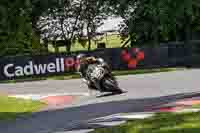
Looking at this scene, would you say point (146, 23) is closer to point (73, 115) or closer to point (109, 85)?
point (109, 85)

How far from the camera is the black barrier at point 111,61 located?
3306 cm

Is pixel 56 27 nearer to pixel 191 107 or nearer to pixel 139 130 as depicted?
pixel 191 107

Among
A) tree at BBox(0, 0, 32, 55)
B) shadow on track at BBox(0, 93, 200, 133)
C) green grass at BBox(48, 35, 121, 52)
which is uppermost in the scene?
tree at BBox(0, 0, 32, 55)

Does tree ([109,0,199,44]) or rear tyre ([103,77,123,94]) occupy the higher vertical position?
tree ([109,0,199,44])

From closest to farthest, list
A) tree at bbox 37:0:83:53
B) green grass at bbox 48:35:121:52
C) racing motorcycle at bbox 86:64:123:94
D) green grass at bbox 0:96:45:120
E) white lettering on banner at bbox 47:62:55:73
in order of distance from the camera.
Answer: green grass at bbox 0:96:45:120 < racing motorcycle at bbox 86:64:123:94 < white lettering on banner at bbox 47:62:55:73 < tree at bbox 37:0:83:53 < green grass at bbox 48:35:121:52

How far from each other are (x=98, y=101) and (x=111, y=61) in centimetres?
1513

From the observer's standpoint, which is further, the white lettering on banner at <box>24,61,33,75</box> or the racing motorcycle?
the white lettering on banner at <box>24,61,33,75</box>

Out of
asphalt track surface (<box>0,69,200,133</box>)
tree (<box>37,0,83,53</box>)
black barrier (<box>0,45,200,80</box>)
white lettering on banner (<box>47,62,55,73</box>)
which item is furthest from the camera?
tree (<box>37,0,83,53</box>)

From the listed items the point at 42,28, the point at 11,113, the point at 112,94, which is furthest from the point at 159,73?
the point at 42,28

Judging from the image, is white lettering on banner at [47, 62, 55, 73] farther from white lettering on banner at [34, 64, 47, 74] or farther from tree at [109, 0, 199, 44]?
tree at [109, 0, 199, 44]

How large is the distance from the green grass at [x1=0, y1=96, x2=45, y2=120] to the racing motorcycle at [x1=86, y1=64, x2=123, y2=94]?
209 centimetres

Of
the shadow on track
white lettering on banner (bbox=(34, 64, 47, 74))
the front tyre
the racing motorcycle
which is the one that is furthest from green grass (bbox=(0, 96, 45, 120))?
white lettering on banner (bbox=(34, 64, 47, 74))

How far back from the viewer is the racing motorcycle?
67.0 feet

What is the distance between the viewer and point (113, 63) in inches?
1332
